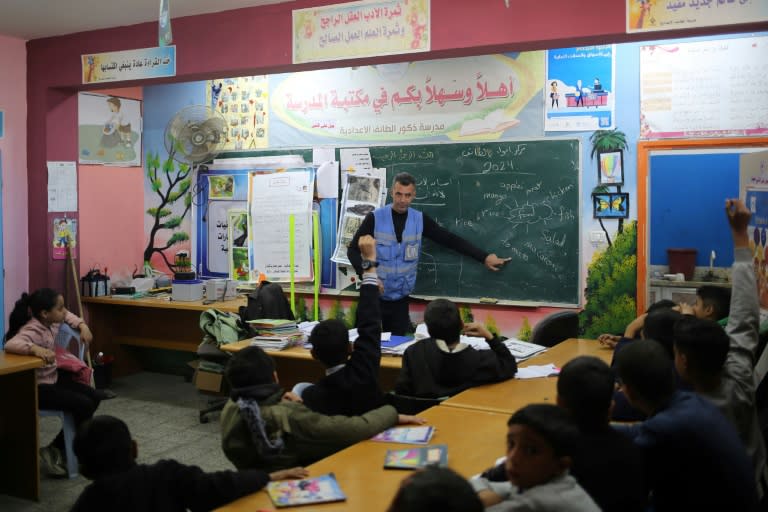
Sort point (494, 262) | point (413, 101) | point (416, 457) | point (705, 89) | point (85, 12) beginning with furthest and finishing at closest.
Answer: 1. point (413, 101)
2. point (494, 262)
3. point (85, 12)
4. point (705, 89)
5. point (416, 457)

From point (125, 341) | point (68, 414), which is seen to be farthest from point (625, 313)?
point (125, 341)

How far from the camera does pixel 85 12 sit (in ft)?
18.8

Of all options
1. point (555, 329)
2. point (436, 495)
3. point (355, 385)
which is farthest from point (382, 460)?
point (555, 329)

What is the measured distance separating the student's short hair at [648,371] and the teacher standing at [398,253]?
349cm

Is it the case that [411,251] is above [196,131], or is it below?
below

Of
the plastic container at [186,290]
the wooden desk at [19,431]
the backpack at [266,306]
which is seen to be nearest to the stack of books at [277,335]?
the backpack at [266,306]

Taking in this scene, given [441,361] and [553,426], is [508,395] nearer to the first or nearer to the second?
[441,361]

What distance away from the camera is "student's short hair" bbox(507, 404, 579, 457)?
180cm

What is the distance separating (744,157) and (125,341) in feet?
18.2

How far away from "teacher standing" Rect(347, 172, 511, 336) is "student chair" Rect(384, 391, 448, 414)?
2.32 metres

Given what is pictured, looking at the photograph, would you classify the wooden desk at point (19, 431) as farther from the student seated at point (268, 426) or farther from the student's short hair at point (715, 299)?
the student's short hair at point (715, 299)

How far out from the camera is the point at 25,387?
4336mm

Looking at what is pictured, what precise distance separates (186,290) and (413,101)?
2552mm

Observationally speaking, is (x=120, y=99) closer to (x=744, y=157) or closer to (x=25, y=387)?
(x=25, y=387)
